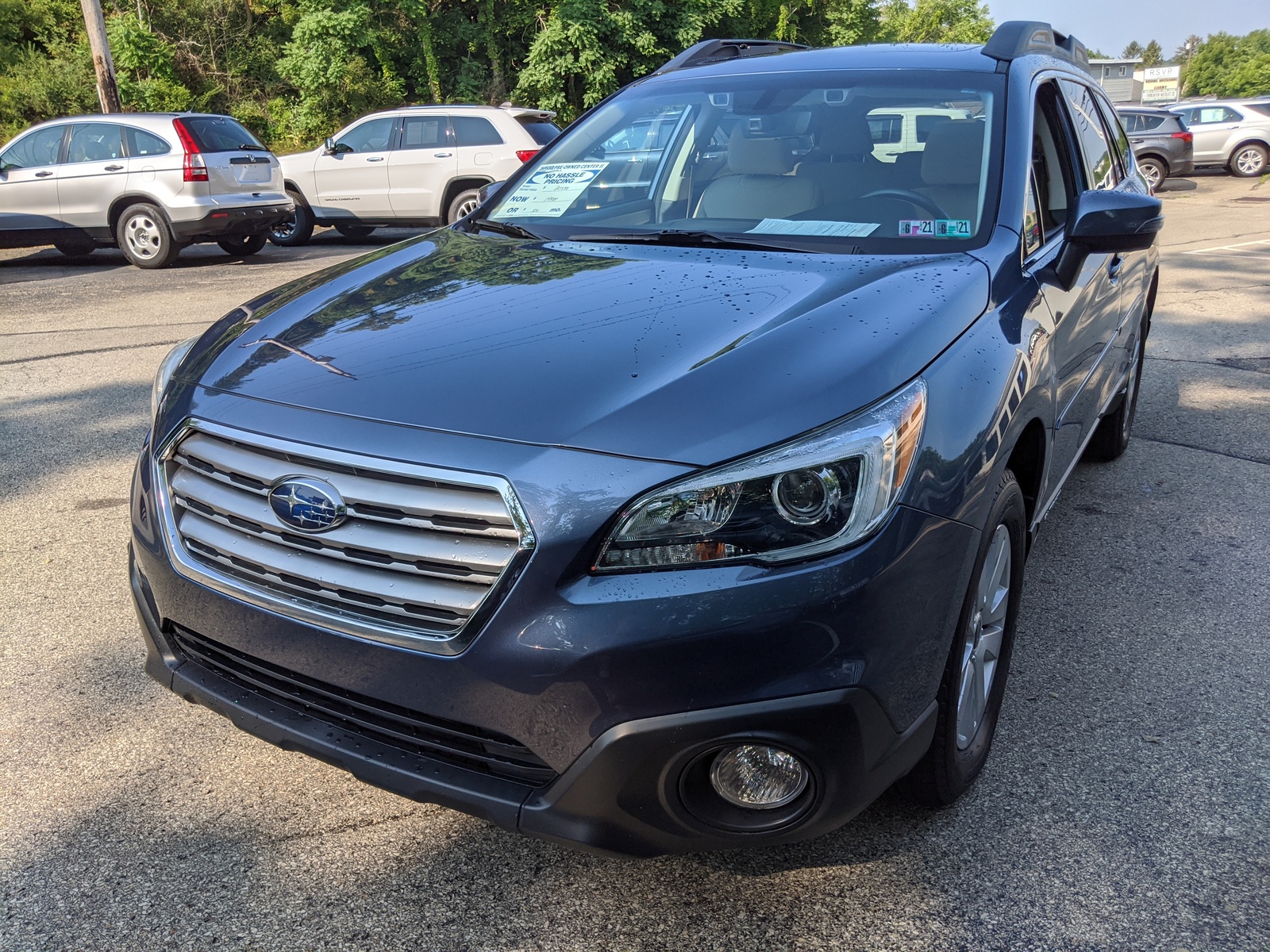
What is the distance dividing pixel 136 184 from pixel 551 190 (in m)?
9.72

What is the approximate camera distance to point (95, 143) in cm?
1173

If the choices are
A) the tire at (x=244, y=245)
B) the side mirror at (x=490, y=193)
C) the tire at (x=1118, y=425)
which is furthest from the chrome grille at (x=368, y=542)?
Answer: the tire at (x=244, y=245)

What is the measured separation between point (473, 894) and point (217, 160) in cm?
1113

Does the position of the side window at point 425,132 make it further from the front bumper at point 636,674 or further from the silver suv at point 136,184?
the front bumper at point 636,674

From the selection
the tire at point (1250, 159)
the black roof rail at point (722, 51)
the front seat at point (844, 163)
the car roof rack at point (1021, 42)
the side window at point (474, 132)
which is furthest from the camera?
the tire at point (1250, 159)

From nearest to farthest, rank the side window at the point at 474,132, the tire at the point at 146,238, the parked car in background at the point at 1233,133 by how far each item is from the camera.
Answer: the tire at the point at 146,238, the side window at the point at 474,132, the parked car in background at the point at 1233,133

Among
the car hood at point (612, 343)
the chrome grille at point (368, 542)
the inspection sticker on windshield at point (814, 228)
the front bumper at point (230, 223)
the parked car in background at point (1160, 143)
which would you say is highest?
the inspection sticker on windshield at point (814, 228)

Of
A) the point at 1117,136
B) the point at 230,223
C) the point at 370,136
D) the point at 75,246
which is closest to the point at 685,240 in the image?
the point at 1117,136

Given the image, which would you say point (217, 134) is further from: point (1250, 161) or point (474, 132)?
point (1250, 161)

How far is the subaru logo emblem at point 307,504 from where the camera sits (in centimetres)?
195

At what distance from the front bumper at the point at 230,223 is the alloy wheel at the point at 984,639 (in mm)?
10914

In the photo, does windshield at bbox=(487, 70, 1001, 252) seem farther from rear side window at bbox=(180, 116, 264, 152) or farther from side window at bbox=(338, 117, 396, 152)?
side window at bbox=(338, 117, 396, 152)

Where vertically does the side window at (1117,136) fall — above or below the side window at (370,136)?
above

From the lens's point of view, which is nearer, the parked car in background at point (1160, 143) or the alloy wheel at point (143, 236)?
the alloy wheel at point (143, 236)
